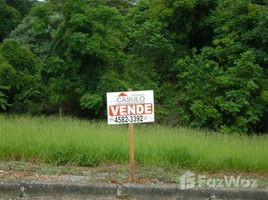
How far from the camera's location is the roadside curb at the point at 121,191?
652 cm

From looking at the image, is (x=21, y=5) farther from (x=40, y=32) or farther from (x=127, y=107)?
(x=127, y=107)

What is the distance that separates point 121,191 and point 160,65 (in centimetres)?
1342

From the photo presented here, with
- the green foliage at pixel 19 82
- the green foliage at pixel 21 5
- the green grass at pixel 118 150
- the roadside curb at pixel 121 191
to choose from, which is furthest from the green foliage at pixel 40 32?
the roadside curb at pixel 121 191

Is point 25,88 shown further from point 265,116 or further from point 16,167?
point 16,167

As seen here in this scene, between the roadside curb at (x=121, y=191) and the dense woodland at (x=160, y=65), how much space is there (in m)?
8.64

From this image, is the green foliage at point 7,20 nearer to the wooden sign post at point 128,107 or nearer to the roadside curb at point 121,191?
the wooden sign post at point 128,107

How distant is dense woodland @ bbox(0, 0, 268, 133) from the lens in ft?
52.6

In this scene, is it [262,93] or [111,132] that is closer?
[111,132]

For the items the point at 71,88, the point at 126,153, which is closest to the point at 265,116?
the point at 71,88

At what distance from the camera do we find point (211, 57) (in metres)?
18.0

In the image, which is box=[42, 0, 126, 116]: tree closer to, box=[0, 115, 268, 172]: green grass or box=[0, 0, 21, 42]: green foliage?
box=[0, 115, 268, 172]: green grass

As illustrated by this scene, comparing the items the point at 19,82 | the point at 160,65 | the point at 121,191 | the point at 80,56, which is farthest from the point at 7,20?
the point at 121,191

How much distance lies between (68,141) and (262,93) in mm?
9553

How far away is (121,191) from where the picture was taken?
6.58m
